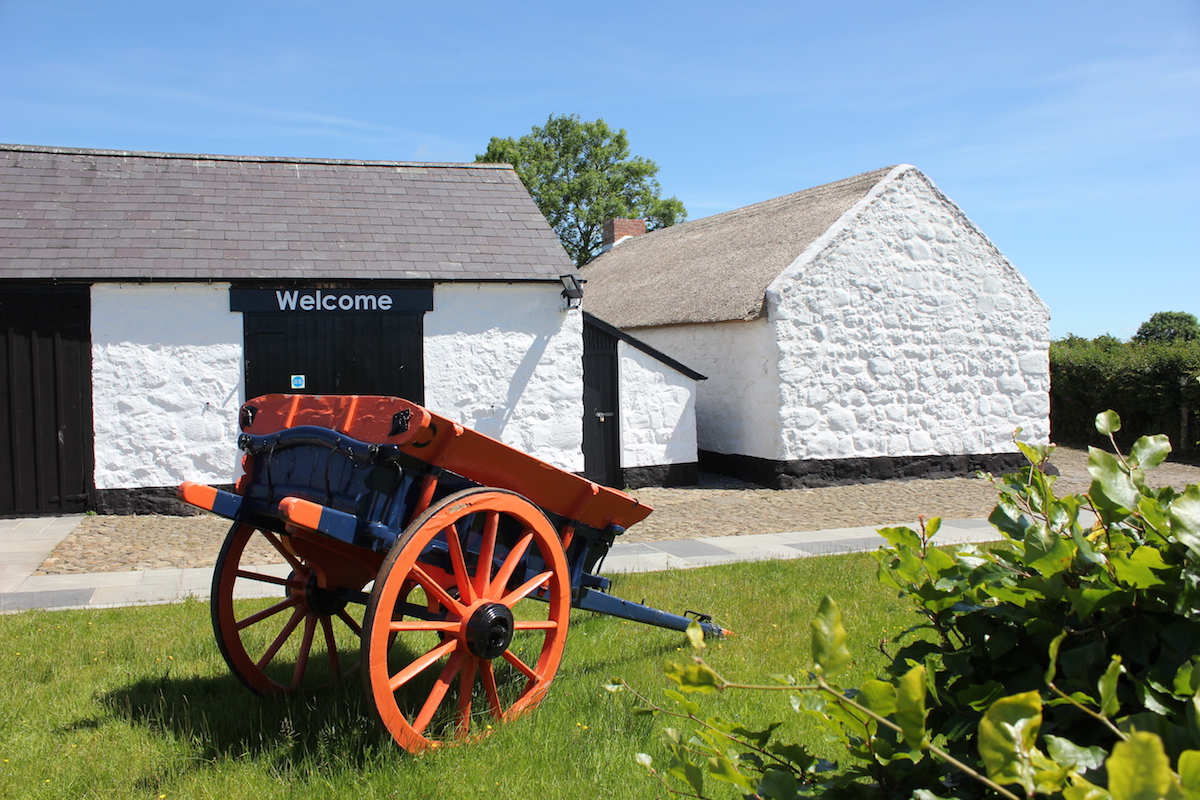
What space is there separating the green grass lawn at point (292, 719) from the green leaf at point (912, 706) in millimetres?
2256

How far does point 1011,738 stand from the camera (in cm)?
123

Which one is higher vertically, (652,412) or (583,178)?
(583,178)

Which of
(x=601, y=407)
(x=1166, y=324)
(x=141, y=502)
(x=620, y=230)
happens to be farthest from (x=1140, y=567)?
(x=1166, y=324)

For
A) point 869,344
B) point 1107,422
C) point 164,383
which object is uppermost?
point 869,344

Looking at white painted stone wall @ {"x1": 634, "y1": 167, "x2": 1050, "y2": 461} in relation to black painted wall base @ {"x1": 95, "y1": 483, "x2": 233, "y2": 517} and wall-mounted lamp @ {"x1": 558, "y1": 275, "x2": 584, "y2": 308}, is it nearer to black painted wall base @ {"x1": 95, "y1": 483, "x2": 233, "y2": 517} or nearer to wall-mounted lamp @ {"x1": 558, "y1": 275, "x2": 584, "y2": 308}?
wall-mounted lamp @ {"x1": 558, "y1": 275, "x2": 584, "y2": 308}

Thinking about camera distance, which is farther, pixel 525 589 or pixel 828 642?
pixel 525 589

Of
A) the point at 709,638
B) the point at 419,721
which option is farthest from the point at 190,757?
the point at 709,638

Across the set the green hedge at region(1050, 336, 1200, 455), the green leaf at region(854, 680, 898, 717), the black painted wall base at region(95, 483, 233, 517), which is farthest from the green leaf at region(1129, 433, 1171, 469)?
the green hedge at region(1050, 336, 1200, 455)

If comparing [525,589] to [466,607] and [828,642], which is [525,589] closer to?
[466,607]

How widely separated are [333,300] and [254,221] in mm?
1885

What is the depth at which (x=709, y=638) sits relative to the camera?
5387mm

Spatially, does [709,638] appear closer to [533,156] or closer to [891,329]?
[891,329]

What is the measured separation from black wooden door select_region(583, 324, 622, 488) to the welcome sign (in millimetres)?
2642

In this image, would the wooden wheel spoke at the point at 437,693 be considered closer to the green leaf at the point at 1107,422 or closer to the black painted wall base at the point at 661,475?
→ the green leaf at the point at 1107,422
